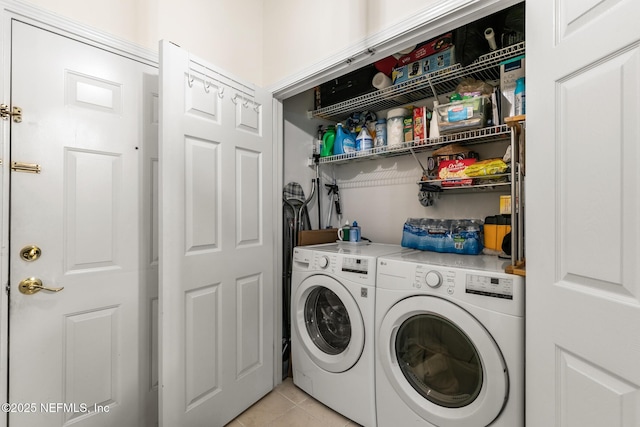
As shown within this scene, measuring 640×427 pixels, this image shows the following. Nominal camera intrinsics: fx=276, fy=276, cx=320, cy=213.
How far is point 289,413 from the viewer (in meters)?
1.66

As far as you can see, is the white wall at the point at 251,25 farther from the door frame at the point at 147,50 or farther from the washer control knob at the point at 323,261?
the washer control knob at the point at 323,261

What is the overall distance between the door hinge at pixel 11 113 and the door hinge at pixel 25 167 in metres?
0.17

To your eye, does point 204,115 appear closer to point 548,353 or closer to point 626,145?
point 626,145

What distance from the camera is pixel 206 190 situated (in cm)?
143

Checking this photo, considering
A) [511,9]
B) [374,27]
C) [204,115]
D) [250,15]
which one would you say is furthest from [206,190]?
[511,9]

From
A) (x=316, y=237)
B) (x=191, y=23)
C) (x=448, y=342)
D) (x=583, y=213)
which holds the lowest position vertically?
(x=448, y=342)

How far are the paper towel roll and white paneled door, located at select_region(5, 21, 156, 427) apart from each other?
1.39 metres

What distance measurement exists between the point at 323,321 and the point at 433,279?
90 cm

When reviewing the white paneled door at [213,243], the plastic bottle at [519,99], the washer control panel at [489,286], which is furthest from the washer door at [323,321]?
the plastic bottle at [519,99]

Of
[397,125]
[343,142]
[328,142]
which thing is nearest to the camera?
[397,125]

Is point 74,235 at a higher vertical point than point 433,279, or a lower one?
higher

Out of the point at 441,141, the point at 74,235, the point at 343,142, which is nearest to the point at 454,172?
the point at 441,141

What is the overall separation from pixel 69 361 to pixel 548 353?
1900 millimetres

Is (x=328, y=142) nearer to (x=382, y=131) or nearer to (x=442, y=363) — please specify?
(x=382, y=131)
